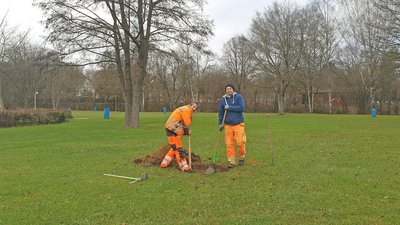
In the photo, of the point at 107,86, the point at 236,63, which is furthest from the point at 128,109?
the point at 107,86

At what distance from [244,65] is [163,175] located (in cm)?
6007

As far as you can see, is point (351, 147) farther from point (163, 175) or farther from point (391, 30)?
point (391, 30)

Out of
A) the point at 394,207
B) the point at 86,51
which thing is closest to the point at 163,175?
the point at 394,207

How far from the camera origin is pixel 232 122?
28.6ft

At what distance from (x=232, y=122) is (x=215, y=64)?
64.2 meters

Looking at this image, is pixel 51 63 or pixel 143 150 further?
pixel 51 63

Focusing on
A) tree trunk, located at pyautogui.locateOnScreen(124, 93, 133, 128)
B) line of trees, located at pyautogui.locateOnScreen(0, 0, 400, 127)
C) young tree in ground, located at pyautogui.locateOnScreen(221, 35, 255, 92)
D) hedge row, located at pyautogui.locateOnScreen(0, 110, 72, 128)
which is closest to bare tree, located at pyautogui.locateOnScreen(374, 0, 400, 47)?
line of trees, located at pyautogui.locateOnScreen(0, 0, 400, 127)

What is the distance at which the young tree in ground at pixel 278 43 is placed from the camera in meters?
45.9

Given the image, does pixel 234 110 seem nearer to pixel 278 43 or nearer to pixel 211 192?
pixel 211 192

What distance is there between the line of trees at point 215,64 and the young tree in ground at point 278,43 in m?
0.13

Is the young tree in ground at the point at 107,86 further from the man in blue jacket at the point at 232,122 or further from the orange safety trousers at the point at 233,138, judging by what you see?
the orange safety trousers at the point at 233,138

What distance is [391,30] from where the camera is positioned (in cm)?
2367

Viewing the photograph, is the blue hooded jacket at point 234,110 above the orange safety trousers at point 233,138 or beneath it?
above

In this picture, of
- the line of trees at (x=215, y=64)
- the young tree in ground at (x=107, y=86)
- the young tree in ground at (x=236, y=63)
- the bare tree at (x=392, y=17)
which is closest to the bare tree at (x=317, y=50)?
the line of trees at (x=215, y=64)
